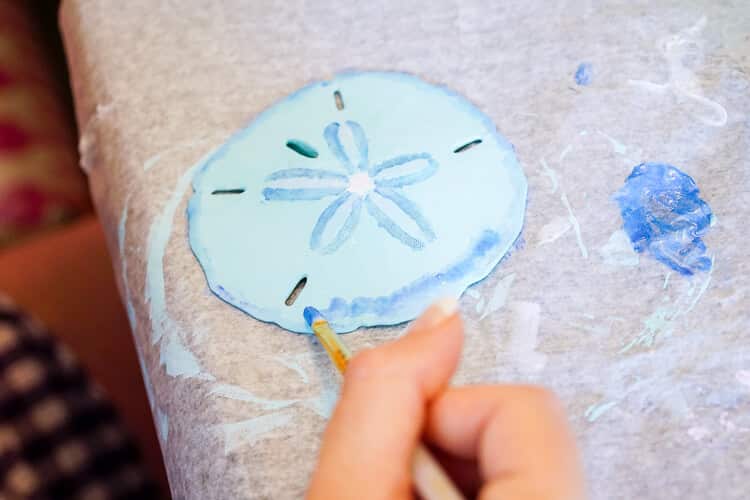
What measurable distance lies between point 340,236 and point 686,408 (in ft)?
0.75

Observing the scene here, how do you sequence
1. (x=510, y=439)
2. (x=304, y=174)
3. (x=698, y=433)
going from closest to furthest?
(x=510, y=439) → (x=698, y=433) → (x=304, y=174)

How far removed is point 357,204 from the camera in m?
0.46

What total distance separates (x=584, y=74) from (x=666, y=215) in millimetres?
126

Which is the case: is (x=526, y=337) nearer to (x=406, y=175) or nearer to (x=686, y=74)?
(x=406, y=175)

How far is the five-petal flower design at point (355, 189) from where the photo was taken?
45 centimetres

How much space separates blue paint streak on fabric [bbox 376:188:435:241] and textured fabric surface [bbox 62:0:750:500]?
51 mm

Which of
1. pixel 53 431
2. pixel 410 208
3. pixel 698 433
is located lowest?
pixel 53 431

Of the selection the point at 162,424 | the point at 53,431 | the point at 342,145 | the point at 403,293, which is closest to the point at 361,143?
the point at 342,145

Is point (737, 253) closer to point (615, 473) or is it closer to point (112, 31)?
point (615, 473)

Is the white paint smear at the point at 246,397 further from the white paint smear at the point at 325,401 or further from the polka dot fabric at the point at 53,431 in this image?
the polka dot fabric at the point at 53,431

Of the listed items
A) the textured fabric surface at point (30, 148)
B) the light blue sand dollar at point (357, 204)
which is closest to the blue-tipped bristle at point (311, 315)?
the light blue sand dollar at point (357, 204)

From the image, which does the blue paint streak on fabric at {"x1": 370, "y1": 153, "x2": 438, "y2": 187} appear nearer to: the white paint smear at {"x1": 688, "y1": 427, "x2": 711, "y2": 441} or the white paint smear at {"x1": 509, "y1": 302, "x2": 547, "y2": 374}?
the white paint smear at {"x1": 509, "y1": 302, "x2": 547, "y2": 374}

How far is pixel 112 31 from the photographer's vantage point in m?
0.56

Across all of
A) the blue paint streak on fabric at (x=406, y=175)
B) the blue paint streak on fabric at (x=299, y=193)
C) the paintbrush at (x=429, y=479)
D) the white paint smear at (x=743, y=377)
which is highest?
the blue paint streak on fabric at (x=299, y=193)
